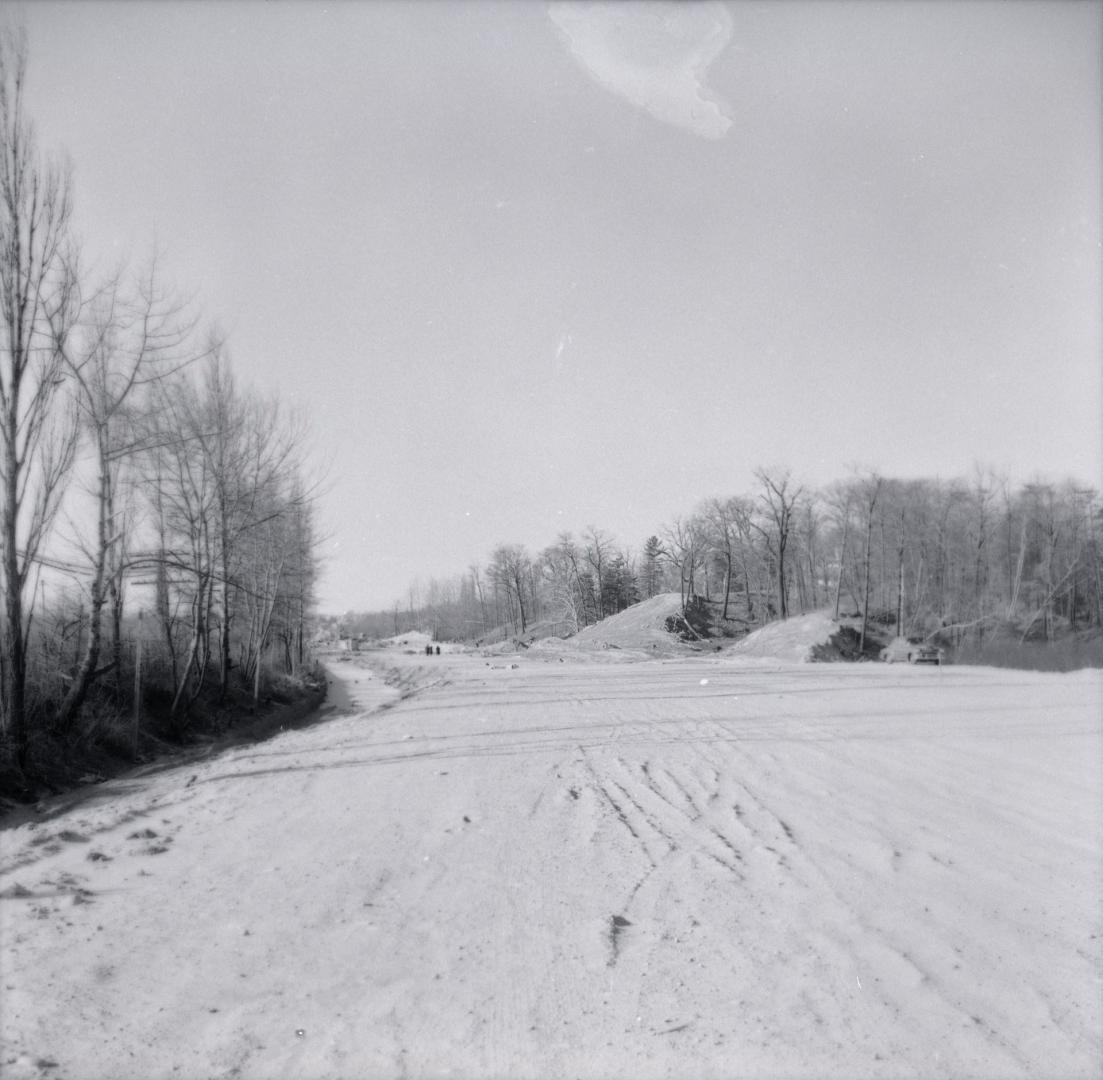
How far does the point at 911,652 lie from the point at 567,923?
32.1 meters

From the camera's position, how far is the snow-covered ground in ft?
9.21

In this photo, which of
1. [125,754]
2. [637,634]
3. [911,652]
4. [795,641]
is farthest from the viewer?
[637,634]

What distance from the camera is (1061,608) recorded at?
34.6 metres

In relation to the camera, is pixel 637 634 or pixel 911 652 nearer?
pixel 911 652

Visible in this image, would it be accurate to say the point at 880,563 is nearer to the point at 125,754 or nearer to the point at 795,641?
the point at 795,641

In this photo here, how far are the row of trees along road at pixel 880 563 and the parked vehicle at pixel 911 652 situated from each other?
246 cm

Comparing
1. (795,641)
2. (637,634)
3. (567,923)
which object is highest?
(567,923)

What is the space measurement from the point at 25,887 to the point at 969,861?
20.3 feet

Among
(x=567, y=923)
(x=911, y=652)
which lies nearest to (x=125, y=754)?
(x=567, y=923)

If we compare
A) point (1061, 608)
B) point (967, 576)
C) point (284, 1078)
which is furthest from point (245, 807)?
point (967, 576)

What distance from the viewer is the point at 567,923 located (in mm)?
3895

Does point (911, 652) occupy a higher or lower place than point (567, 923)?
lower

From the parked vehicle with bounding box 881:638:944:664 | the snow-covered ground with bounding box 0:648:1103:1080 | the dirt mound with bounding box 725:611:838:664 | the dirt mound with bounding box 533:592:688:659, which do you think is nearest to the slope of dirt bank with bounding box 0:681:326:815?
the snow-covered ground with bounding box 0:648:1103:1080

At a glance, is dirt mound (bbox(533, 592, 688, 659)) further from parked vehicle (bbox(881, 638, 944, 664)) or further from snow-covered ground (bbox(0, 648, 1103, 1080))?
snow-covered ground (bbox(0, 648, 1103, 1080))
